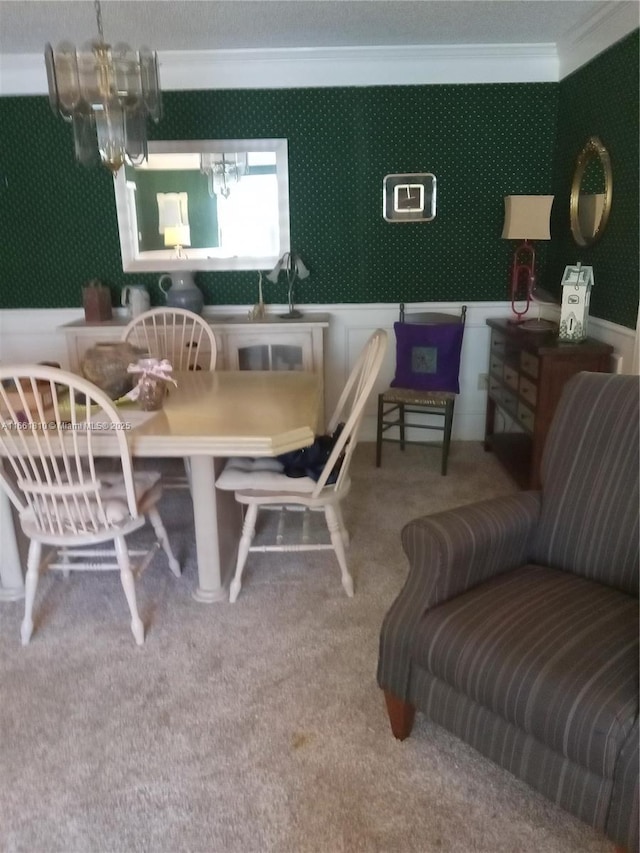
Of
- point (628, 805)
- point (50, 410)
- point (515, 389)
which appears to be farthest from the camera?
point (515, 389)

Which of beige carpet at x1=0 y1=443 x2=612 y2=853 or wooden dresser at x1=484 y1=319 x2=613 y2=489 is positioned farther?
wooden dresser at x1=484 y1=319 x2=613 y2=489

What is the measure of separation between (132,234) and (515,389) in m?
2.50

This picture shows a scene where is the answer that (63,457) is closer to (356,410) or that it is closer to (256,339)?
(356,410)

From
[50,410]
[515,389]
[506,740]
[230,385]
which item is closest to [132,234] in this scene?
[230,385]

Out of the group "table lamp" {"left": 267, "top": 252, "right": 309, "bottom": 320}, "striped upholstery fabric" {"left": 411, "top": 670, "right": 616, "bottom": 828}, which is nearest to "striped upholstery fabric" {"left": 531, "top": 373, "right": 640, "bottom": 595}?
"striped upholstery fabric" {"left": 411, "top": 670, "right": 616, "bottom": 828}

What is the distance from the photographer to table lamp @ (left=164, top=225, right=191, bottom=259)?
3955 mm

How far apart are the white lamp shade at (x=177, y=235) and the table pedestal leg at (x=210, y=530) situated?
6.46ft

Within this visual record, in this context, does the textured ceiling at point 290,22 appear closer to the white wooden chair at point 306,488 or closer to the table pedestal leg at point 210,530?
the white wooden chair at point 306,488

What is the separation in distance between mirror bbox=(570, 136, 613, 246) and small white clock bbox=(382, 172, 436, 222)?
32.9 inches

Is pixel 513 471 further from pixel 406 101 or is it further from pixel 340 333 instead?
pixel 406 101

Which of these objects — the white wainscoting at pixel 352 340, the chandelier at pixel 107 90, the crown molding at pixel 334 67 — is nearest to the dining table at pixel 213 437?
the chandelier at pixel 107 90

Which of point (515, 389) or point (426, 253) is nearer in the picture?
point (515, 389)

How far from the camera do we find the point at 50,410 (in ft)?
7.23

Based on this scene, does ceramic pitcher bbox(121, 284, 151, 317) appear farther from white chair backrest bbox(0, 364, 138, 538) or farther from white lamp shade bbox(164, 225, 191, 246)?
white chair backrest bbox(0, 364, 138, 538)
